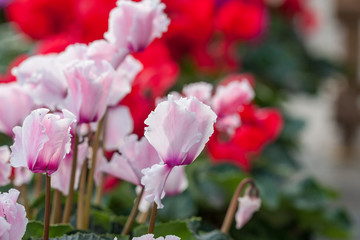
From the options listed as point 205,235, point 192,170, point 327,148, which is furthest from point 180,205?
point 327,148

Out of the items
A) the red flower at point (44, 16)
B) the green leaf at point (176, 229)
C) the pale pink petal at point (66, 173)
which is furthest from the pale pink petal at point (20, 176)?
the red flower at point (44, 16)

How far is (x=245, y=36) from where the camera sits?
1.56m

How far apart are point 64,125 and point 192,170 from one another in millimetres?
706

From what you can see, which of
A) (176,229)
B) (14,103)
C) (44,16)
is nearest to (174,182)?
(176,229)

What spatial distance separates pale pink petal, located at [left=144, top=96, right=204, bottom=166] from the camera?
1.50ft

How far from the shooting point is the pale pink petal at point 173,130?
18.0 inches

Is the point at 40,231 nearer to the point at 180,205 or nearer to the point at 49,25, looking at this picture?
the point at 180,205

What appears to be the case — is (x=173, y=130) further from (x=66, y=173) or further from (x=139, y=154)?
(x=66, y=173)

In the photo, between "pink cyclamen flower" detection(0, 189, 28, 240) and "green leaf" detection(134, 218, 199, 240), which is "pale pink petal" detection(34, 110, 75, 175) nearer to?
"pink cyclamen flower" detection(0, 189, 28, 240)

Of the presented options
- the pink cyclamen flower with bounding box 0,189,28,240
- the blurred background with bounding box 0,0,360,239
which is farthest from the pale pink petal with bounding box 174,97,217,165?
the blurred background with bounding box 0,0,360,239

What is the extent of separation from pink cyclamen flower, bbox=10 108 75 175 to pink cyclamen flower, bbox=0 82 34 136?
0.17m

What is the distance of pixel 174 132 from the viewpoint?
1.53 feet

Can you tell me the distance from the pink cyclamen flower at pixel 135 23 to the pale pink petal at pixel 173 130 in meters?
0.14

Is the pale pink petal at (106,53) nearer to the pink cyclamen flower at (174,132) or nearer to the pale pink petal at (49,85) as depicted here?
the pale pink petal at (49,85)
